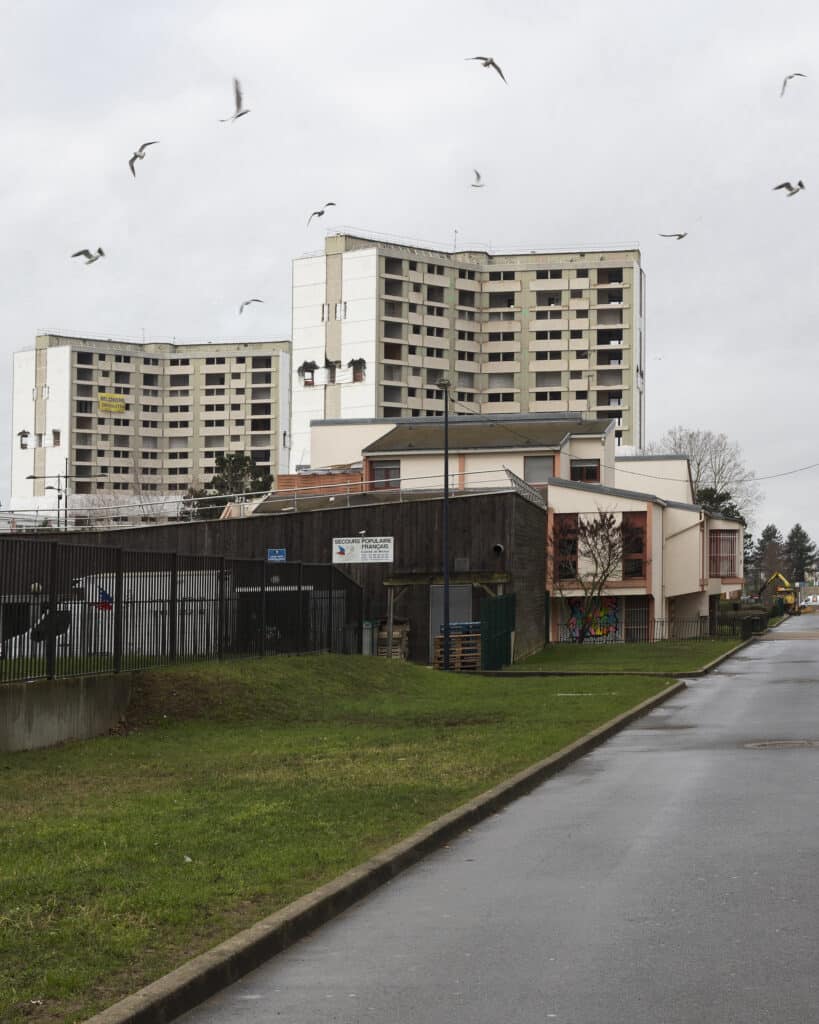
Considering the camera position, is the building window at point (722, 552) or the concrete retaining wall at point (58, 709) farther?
the building window at point (722, 552)

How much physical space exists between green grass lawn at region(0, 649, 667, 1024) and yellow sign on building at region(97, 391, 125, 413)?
146 meters

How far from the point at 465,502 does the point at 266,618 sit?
17252 mm

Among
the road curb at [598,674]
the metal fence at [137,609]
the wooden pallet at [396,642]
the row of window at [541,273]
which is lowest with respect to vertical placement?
the road curb at [598,674]

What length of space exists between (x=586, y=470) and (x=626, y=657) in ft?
74.4

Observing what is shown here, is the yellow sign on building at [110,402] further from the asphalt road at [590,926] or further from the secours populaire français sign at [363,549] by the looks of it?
the asphalt road at [590,926]

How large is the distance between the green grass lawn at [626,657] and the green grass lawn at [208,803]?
1281 cm

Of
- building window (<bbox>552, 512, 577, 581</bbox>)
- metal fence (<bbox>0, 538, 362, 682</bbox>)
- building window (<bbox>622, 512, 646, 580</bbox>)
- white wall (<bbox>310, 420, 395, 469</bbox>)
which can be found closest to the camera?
metal fence (<bbox>0, 538, 362, 682</bbox>)

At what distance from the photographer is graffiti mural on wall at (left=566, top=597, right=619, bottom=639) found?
5816 cm

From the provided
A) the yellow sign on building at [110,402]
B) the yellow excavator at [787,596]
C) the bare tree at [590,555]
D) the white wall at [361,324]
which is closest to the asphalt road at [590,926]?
the bare tree at [590,555]

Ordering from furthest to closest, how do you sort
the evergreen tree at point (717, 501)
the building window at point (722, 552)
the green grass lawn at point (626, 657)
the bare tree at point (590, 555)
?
the evergreen tree at point (717, 501)
the building window at point (722, 552)
the bare tree at point (590, 555)
the green grass lawn at point (626, 657)

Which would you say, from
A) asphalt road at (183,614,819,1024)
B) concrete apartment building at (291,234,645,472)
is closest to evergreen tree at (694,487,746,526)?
concrete apartment building at (291,234,645,472)

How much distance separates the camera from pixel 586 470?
65375 millimetres

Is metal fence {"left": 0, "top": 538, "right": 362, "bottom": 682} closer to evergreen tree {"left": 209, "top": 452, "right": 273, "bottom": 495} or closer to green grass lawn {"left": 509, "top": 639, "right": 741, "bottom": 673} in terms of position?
green grass lawn {"left": 509, "top": 639, "right": 741, "bottom": 673}

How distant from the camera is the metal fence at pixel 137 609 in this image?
679 inches
